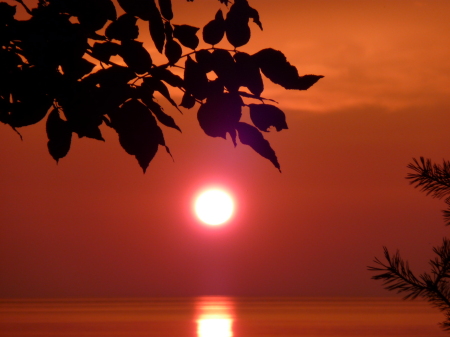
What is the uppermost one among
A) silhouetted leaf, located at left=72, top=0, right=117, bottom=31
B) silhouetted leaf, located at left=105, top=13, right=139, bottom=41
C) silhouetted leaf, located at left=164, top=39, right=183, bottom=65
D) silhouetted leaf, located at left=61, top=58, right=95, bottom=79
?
silhouetted leaf, located at left=164, top=39, right=183, bottom=65

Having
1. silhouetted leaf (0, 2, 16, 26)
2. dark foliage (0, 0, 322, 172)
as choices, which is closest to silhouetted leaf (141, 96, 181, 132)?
dark foliage (0, 0, 322, 172)

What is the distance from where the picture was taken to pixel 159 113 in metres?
2.75

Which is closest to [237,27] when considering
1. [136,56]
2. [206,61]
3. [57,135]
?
[206,61]

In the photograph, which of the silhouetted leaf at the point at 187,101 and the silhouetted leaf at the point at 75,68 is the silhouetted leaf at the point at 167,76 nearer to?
the silhouetted leaf at the point at 187,101

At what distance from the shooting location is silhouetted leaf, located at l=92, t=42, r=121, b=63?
262 centimetres

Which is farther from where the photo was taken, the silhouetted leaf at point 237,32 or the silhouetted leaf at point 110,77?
the silhouetted leaf at point 237,32

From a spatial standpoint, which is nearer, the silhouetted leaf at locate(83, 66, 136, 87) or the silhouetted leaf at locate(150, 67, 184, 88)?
the silhouetted leaf at locate(83, 66, 136, 87)

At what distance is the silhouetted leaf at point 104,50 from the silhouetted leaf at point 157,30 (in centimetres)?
19

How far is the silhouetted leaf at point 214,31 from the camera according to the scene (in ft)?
8.94

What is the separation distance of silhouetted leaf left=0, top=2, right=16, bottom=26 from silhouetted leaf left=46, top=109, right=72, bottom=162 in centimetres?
37

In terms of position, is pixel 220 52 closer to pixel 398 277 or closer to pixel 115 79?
pixel 115 79

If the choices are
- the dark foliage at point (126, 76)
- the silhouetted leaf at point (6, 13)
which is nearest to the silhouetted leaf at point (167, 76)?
the dark foliage at point (126, 76)

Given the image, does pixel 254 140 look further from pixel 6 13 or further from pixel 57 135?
pixel 6 13

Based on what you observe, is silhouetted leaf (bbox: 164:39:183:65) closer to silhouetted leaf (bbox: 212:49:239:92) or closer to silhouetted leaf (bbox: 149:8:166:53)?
silhouetted leaf (bbox: 149:8:166:53)
